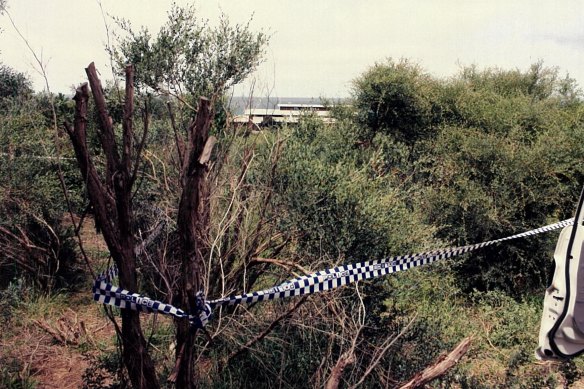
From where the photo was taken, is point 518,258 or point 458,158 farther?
point 458,158

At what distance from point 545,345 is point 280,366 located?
2507mm

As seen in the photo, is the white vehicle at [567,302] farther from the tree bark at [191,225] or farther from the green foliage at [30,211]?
the green foliage at [30,211]

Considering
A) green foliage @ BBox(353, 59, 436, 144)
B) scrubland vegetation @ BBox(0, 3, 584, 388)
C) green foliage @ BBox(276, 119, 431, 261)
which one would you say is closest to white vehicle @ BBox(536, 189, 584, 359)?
scrubland vegetation @ BBox(0, 3, 584, 388)

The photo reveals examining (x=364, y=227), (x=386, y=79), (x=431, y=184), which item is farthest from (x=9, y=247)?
(x=386, y=79)

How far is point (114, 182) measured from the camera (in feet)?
10.3

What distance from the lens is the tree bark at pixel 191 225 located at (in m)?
2.91

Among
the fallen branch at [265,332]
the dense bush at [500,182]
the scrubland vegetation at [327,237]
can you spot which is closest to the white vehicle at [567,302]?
the scrubland vegetation at [327,237]

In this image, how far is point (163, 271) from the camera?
175 inches

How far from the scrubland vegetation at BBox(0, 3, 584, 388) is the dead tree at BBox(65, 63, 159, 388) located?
11 centimetres

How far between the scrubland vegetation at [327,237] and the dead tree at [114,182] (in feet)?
0.35

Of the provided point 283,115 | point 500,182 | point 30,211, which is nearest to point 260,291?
point 283,115

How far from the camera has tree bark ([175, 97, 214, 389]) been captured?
2910mm

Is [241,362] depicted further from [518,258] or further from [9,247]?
[518,258]

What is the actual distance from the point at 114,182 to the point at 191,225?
0.53 metres
